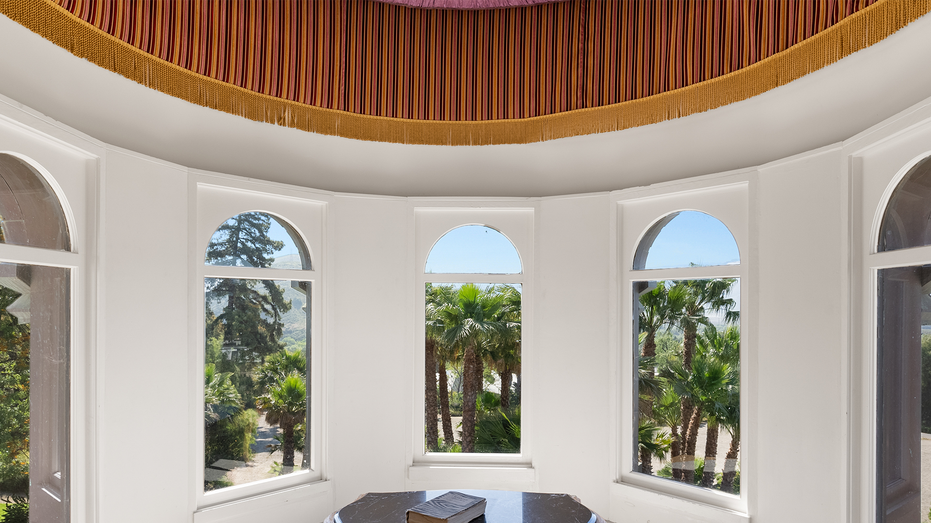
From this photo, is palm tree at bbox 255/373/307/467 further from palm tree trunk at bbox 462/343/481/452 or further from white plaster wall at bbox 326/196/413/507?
palm tree trunk at bbox 462/343/481/452

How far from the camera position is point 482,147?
365 cm

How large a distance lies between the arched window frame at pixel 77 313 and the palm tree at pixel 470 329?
2.00 meters

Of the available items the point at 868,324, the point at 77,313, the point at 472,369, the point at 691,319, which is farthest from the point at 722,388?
the point at 77,313

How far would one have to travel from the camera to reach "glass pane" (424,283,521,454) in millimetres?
3812

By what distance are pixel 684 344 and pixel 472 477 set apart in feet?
5.16

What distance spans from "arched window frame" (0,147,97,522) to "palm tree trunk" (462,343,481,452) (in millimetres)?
2095

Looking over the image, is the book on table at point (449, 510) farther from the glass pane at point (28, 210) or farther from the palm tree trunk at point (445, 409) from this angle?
the glass pane at point (28, 210)

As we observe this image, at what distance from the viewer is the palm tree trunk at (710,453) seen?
10.4 ft

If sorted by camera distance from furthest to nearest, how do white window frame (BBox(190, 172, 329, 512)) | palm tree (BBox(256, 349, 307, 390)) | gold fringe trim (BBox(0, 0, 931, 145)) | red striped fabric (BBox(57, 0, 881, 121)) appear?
palm tree (BBox(256, 349, 307, 390))
white window frame (BBox(190, 172, 329, 512))
red striped fabric (BBox(57, 0, 881, 121))
gold fringe trim (BBox(0, 0, 931, 145))

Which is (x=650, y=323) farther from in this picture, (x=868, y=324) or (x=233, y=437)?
(x=233, y=437)

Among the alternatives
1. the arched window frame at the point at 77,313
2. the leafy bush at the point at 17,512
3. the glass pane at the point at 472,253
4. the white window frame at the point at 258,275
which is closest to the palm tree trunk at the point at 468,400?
the glass pane at the point at 472,253

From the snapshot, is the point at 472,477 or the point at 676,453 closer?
the point at 676,453

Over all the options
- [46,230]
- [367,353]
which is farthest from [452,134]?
[46,230]

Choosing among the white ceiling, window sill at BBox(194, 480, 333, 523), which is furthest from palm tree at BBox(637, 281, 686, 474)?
window sill at BBox(194, 480, 333, 523)
